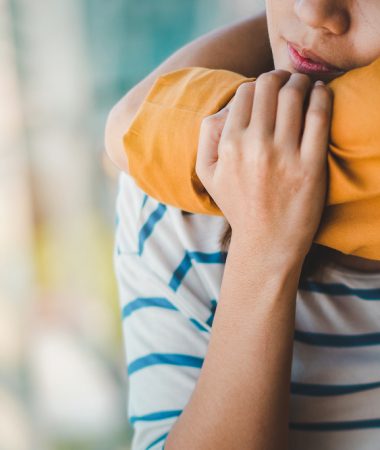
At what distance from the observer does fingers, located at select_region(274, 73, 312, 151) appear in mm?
587

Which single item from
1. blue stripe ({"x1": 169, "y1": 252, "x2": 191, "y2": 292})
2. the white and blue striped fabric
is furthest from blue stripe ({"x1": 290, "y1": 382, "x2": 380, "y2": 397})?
blue stripe ({"x1": 169, "y1": 252, "x2": 191, "y2": 292})

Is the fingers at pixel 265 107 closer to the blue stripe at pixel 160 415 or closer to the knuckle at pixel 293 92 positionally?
the knuckle at pixel 293 92

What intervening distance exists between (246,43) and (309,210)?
1.26ft

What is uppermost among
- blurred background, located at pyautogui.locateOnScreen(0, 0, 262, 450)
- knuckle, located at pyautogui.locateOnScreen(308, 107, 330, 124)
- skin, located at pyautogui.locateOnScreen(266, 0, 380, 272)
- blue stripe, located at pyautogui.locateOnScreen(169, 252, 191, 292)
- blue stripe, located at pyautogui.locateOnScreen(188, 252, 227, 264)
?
skin, located at pyautogui.locateOnScreen(266, 0, 380, 272)

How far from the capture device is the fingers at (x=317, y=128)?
57 centimetres

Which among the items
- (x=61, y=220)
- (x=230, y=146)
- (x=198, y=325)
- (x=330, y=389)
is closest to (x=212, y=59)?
(x=230, y=146)

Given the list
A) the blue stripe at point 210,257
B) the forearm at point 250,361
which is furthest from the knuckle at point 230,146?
the blue stripe at point 210,257

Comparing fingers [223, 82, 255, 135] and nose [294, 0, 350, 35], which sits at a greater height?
nose [294, 0, 350, 35]

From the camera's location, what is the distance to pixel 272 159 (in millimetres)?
599

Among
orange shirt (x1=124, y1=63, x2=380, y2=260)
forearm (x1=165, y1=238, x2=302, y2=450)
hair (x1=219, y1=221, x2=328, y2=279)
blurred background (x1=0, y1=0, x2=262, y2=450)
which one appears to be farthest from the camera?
blurred background (x1=0, y1=0, x2=262, y2=450)

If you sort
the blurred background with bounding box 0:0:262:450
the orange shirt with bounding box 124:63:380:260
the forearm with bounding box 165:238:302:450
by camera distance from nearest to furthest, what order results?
the orange shirt with bounding box 124:63:380:260
the forearm with bounding box 165:238:302:450
the blurred background with bounding box 0:0:262:450

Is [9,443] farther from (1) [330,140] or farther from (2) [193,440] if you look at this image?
(1) [330,140]

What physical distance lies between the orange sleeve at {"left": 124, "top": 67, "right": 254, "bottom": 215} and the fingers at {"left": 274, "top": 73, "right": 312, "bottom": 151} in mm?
85

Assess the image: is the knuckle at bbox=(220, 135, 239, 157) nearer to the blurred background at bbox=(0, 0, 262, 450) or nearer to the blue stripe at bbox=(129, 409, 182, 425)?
the blue stripe at bbox=(129, 409, 182, 425)
